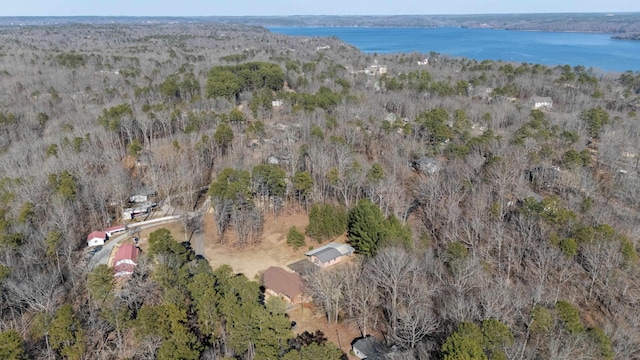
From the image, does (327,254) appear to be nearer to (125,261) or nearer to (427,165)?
(125,261)

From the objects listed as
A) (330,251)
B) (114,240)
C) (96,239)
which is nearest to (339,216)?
(330,251)

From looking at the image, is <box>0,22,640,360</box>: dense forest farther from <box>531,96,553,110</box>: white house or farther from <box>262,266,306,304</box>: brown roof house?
<box>262,266,306,304</box>: brown roof house

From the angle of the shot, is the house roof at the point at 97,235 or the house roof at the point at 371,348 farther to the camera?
the house roof at the point at 97,235

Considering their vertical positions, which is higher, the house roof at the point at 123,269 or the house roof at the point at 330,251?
the house roof at the point at 123,269

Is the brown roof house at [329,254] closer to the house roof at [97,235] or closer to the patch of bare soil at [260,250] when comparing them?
the patch of bare soil at [260,250]

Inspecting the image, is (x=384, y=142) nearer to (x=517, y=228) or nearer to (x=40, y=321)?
(x=517, y=228)

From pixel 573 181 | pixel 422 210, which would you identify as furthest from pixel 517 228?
pixel 573 181

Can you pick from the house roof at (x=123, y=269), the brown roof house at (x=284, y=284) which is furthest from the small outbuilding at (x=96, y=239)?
the brown roof house at (x=284, y=284)
